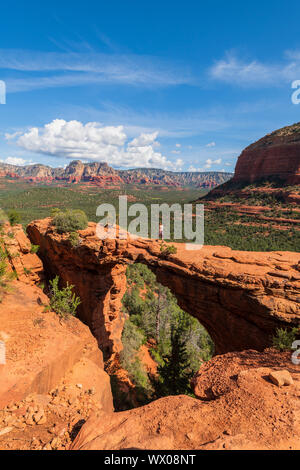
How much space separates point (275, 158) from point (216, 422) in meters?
83.4

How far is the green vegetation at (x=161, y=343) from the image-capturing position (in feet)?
38.6

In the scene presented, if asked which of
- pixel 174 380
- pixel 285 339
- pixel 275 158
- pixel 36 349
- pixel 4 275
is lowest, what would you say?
pixel 174 380

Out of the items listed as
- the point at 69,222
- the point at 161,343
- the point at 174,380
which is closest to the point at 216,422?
the point at 174,380

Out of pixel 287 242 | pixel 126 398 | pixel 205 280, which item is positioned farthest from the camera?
pixel 287 242

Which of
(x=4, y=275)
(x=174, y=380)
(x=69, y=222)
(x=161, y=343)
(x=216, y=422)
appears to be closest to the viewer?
(x=216, y=422)

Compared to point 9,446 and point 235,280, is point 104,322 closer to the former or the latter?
point 235,280

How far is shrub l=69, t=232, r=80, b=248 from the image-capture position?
1361 centimetres

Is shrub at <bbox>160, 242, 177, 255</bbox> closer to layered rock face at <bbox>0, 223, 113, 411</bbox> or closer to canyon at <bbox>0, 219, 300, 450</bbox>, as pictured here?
canyon at <bbox>0, 219, 300, 450</bbox>

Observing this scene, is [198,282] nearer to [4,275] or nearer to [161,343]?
[4,275]

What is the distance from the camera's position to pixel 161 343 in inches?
765

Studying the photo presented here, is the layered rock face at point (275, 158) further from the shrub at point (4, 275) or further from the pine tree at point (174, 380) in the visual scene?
the shrub at point (4, 275)
